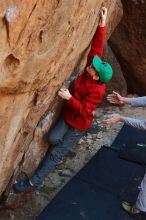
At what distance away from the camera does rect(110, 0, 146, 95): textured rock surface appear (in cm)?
730

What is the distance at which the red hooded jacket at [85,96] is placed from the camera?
4488 millimetres

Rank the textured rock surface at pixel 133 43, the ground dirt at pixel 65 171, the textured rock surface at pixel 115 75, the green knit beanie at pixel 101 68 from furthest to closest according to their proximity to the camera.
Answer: the textured rock surface at pixel 115 75 < the textured rock surface at pixel 133 43 < the ground dirt at pixel 65 171 < the green knit beanie at pixel 101 68

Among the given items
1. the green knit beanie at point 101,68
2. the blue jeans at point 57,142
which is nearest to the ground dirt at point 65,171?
the blue jeans at point 57,142

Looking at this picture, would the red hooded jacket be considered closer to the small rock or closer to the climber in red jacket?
the climber in red jacket

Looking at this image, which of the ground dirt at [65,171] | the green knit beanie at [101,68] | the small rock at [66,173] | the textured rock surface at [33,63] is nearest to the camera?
the textured rock surface at [33,63]

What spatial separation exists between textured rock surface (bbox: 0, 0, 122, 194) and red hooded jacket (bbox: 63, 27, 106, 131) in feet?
0.43

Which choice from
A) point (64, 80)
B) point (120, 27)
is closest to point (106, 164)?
point (64, 80)

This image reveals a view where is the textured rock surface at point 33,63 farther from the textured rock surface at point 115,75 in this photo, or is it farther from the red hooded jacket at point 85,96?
the textured rock surface at point 115,75

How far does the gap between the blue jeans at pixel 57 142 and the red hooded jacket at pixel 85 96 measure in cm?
11

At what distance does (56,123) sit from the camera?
4.93 m

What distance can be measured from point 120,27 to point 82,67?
2.66 m

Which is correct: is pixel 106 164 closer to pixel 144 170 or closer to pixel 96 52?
pixel 144 170

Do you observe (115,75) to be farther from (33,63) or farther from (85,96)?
(33,63)

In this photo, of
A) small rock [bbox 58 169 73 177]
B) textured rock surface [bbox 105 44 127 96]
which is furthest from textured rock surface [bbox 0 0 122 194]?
textured rock surface [bbox 105 44 127 96]
